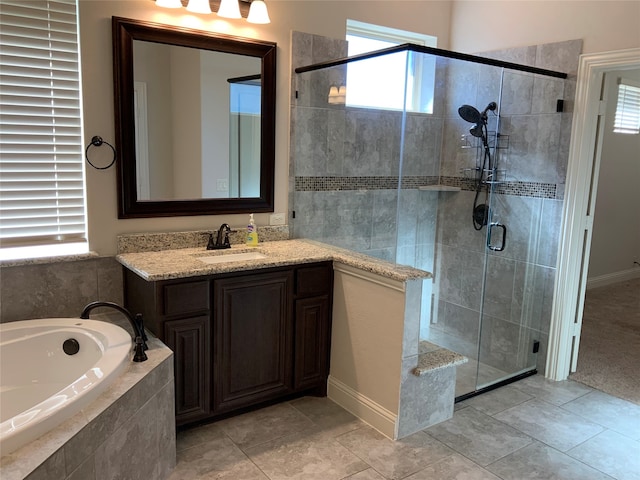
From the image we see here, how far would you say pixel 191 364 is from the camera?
2.66 metres

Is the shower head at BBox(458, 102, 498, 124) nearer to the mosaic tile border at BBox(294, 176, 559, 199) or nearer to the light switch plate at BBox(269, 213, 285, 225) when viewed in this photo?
the mosaic tile border at BBox(294, 176, 559, 199)

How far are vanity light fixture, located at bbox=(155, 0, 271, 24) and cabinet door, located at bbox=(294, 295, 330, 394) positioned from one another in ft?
5.53

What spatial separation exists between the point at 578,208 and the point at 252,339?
2.22 meters

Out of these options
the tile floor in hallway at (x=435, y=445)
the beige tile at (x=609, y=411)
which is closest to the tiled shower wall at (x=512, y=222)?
the beige tile at (x=609, y=411)

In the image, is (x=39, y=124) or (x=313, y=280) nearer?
(x=39, y=124)

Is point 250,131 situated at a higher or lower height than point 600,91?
lower

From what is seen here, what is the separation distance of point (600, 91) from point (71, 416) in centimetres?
338

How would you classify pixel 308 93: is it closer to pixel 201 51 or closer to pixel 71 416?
pixel 201 51

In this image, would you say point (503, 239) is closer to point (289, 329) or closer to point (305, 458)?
point (289, 329)

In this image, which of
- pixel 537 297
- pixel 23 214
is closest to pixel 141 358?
pixel 23 214

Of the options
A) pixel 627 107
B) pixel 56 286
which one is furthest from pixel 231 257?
pixel 627 107

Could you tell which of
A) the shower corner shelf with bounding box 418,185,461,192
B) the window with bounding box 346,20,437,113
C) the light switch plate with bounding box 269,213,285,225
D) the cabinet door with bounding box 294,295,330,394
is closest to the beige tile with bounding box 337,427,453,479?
the cabinet door with bounding box 294,295,330,394

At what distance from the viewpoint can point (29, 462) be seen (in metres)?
1.54

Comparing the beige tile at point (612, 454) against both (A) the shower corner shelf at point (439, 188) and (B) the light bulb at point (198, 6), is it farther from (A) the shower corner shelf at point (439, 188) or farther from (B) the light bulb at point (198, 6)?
(B) the light bulb at point (198, 6)
